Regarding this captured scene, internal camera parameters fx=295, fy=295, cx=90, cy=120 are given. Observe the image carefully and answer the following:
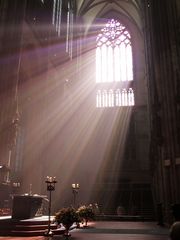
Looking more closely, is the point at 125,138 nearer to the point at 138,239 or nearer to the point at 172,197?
the point at 172,197

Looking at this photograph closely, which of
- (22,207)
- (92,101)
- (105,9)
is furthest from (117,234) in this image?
(105,9)

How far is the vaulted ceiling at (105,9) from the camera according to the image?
30.8 metres

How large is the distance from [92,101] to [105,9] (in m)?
10.7

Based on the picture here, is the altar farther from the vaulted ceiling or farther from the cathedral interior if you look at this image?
the vaulted ceiling

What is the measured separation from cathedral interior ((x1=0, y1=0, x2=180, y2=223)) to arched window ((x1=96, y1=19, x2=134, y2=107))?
0.11 metres

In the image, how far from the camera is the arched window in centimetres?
3073

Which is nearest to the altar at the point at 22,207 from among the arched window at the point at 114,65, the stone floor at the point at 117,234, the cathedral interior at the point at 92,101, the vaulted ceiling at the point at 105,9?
the stone floor at the point at 117,234

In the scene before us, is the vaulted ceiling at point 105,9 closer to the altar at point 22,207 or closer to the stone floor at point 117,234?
the altar at point 22,207

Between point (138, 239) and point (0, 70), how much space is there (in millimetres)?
11443

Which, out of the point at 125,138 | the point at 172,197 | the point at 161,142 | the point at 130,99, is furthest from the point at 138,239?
the point at 130,99

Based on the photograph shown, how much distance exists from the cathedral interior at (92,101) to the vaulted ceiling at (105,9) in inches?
4.3

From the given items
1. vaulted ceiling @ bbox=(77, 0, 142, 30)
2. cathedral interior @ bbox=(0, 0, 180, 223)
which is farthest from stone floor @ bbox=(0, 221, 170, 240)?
vaulted ceiling @ bbox=(77, 0, 142, 30)

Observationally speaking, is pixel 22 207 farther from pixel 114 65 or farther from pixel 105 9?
pixel 105 9

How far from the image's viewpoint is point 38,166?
22.0 meters
